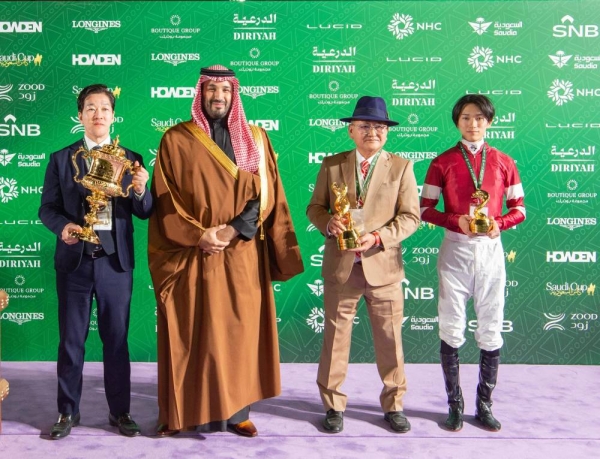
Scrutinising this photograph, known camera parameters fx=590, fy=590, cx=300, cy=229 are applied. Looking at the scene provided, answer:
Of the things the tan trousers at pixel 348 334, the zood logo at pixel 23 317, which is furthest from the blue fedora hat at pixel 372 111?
the zood logo at pixel 23 317

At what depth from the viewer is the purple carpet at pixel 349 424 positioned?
3004 millimetres

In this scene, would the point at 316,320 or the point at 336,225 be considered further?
the point at 316,320

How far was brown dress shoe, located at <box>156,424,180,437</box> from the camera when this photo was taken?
3158mm

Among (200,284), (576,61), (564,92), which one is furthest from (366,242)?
(576,61)

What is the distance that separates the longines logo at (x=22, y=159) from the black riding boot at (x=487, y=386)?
3456 millimetres

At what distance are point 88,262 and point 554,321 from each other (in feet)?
11.3

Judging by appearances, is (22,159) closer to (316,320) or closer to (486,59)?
(316,320)

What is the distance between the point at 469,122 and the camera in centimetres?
325

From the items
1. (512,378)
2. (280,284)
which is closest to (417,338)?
(512,378)

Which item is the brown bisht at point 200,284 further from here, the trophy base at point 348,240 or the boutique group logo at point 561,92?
the boutique group logo at point 561,92

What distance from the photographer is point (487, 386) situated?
3326 mm

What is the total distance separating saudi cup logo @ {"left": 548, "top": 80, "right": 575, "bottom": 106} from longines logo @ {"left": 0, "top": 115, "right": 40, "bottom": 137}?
3888 mm

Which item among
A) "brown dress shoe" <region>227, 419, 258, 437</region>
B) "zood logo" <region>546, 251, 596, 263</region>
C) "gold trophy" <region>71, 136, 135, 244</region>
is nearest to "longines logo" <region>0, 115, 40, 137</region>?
"gold trophy" <region>71, 136, 135, 244</region>

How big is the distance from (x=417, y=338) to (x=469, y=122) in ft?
6.41
